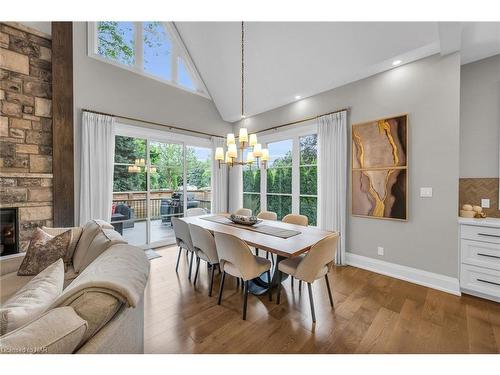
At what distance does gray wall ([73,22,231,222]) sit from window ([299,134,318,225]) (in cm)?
222

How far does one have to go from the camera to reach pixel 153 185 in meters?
4.14

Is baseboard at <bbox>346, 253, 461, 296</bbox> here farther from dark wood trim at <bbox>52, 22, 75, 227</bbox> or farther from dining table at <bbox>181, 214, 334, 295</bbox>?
dark wood trim at <bbox>52, 22, 75, 227</bbox>

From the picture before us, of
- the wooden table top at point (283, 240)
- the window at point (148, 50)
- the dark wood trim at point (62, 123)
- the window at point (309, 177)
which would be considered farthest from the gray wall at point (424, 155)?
the dark wood trim at point (62, 123)

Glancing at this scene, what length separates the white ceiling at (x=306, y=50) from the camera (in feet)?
7.85

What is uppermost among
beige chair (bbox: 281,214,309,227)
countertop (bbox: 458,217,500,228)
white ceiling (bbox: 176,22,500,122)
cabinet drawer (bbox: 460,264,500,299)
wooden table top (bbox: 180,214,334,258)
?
white ceiling (bbox: 176,22,500,122)

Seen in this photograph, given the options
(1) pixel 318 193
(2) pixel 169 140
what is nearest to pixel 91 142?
(2) pixel 169 140

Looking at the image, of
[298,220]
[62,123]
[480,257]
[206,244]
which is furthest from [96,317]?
[480,257]

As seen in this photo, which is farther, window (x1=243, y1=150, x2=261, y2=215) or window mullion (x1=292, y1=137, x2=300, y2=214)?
window (x1=243, y1=150, x2=261, y2=215)

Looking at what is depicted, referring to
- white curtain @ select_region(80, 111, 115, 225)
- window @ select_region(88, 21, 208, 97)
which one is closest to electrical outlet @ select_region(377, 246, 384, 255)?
white curtain @ select_region(80, 111, 115, 225)

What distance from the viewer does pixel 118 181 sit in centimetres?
374

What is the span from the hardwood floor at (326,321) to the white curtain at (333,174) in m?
0.95

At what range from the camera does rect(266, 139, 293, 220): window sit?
427 centimetres

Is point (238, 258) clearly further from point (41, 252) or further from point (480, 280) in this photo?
point (480, 280)
